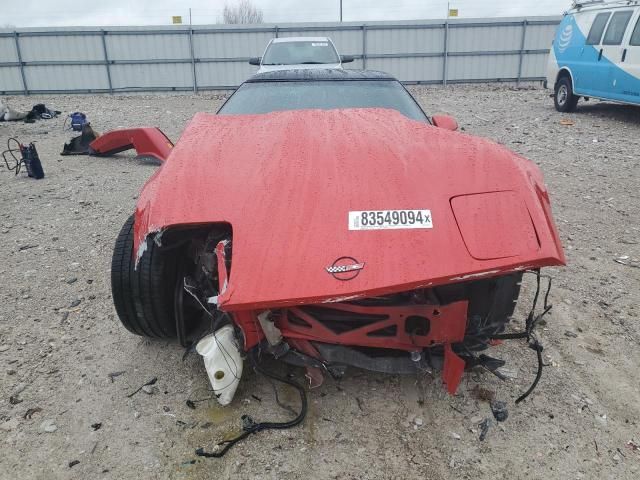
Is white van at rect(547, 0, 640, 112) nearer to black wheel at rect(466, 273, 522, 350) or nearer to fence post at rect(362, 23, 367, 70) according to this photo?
fence post at rect(362, 23, 367, 70)

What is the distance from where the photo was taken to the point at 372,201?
2182mm

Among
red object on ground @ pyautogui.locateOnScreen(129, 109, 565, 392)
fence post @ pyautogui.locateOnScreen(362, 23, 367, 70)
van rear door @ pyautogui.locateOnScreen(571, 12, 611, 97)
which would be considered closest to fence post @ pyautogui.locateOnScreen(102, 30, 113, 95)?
fence post @ pyautogui.locateOnScreen(362, 23, 367, 70)

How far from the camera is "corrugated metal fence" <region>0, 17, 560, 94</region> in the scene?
52.3 ft

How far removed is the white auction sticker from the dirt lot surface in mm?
874

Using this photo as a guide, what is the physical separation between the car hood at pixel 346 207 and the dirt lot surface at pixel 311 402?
0.71 m

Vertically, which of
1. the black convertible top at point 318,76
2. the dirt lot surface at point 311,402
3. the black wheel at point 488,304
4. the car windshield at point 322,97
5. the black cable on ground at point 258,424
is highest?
the black convertible top at point 318,76

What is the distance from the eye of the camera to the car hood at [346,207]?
1.92m

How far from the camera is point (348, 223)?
2100 millimetres

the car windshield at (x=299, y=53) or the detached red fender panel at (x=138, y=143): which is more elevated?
the car windshield at (x=299, y=53)

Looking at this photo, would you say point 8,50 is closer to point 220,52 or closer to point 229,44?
point 220,52

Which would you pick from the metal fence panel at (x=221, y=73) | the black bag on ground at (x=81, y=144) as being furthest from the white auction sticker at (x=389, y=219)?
the metal fence panel at (x=221, y=73)

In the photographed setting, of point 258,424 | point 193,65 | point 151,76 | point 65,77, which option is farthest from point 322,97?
point 65,77

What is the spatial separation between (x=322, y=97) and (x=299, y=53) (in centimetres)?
605

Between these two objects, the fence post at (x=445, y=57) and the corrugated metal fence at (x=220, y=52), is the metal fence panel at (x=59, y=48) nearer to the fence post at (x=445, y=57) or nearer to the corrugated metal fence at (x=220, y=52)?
the corrugated metal fence at (x=220, y=52)
